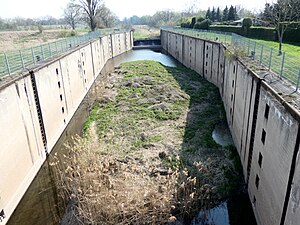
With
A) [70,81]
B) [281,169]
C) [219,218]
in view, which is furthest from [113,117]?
[281,169]

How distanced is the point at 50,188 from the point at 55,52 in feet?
37.4

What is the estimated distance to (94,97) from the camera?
2327 cm

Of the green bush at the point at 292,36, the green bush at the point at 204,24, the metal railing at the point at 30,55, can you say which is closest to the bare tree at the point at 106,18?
the green bush at the point at 204,24

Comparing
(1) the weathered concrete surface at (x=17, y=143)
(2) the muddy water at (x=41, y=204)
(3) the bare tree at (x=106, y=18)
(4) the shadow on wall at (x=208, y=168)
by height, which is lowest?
(2) the muddy water at (x=41, y=204)

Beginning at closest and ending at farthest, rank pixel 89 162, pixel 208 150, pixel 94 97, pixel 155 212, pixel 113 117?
1. pixel 155 212
2. pixel 89 162
3. pixel 208 150
4. pixel 113 117
5. pixel 94 97

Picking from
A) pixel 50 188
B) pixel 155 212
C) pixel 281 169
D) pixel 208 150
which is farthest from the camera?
pixel 208 150

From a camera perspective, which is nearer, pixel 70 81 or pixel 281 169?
pixel 281 169

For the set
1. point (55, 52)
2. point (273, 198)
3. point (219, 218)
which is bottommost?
point (219, 218)

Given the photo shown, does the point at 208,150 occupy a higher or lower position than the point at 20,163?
lower

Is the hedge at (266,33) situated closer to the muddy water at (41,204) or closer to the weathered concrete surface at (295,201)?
the muddy water at (41,204)

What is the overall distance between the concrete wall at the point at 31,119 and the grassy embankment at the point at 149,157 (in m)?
1.50

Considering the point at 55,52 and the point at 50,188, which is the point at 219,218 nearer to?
the point at 50,188

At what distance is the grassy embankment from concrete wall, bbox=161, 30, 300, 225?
54.2 inches

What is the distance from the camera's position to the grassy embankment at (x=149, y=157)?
878 cm
